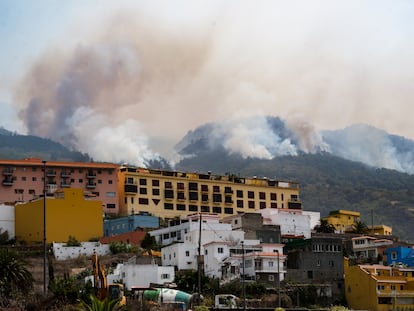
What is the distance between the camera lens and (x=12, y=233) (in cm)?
10062

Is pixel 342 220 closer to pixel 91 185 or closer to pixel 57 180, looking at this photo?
pixel 91 185

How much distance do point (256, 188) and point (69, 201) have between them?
3422cm

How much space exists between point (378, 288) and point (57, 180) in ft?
175

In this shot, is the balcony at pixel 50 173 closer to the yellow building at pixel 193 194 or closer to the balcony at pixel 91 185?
the balcony at pixel 91 185

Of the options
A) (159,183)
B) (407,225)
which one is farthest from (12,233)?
(407,225)

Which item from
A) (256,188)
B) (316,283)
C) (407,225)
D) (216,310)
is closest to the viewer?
(216,310)

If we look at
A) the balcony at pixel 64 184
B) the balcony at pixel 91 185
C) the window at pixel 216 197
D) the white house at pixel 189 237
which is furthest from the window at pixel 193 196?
the white house at pixel 189 237

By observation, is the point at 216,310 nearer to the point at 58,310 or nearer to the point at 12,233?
the point at 58,310

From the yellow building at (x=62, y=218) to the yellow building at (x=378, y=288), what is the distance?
3114 centimetres

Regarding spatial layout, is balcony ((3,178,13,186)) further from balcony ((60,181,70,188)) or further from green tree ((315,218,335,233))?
green tree ((315,218,335,233))

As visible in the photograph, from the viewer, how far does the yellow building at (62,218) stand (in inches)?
3836

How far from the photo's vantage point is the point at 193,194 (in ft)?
397

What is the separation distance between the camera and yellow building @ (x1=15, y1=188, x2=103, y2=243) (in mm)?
97438

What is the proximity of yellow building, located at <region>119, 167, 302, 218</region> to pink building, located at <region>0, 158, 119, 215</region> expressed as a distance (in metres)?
1.79
